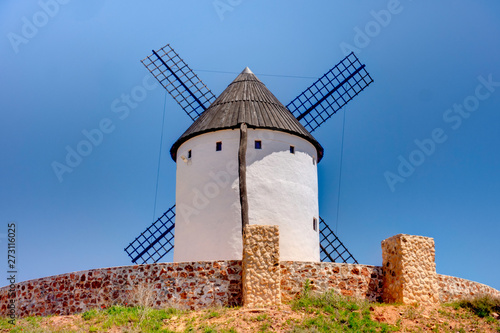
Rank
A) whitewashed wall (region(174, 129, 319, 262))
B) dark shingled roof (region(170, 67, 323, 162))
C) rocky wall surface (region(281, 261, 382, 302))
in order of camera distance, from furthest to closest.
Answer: dark shingled roof (region(170, 67, 323, 162))
whitewashed wall (region(174, 129, 319, 262))
rocky wall surface (region(281, 261, 382, 302))

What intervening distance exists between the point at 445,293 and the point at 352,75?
10593 millimetres

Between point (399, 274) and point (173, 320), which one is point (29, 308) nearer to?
point (173, 320)

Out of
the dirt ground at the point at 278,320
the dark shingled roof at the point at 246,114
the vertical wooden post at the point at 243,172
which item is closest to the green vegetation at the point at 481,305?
the dirt ground at the point at 278,320

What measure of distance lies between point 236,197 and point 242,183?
1.50 ft

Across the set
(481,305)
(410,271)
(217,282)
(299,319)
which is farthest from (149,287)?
(481,305)

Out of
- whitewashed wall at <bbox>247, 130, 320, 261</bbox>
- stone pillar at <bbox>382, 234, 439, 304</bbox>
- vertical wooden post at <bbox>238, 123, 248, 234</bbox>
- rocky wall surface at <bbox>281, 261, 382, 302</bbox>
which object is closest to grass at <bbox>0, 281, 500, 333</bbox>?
rocky wall surface at <bbox>281, 261, 382, 302</bbox>

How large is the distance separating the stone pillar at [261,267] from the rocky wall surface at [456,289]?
177 inches

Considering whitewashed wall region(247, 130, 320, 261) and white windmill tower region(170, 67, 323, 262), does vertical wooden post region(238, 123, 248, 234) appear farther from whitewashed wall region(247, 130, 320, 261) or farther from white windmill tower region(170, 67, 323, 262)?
whitewashed wall region(247, 130, 320, 261)

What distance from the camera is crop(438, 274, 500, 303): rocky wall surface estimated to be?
54.5 ft

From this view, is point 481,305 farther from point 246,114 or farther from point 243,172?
point 246,114

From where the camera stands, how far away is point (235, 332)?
13875 mm

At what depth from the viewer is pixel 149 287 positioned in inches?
624

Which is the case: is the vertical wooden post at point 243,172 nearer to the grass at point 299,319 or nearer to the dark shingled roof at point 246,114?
the dark shingled roof at point 246,114

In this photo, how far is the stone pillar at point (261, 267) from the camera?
15242 mm
